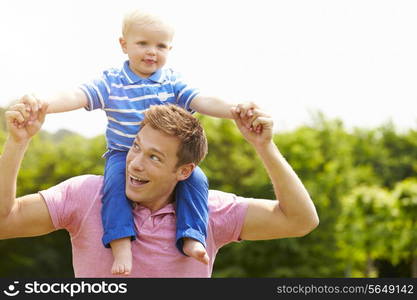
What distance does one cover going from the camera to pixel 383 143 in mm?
35156

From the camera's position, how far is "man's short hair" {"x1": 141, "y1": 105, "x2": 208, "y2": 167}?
3.45m

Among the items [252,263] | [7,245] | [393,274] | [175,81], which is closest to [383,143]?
[393,274]

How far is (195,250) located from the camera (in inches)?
136

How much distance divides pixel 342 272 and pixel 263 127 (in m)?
24.6

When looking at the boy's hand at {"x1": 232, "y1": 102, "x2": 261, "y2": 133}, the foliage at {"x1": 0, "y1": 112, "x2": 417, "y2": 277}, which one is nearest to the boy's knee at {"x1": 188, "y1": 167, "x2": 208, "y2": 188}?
the boy's hand at {"x1": 232, "y1": 102, "x2": 261, "y2": 133}

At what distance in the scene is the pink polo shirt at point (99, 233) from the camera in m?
3.59

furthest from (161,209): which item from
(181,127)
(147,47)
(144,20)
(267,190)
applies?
(267,190)

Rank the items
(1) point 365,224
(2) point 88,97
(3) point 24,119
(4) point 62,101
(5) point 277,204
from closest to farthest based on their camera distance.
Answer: (3) point 24,119 < (4) point 62,101 < (2) point 88,97 < (5) point 277,204 < (1) point 365,224

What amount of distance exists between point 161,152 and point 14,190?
0.69 m

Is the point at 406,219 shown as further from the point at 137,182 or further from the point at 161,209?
the point at 137,182

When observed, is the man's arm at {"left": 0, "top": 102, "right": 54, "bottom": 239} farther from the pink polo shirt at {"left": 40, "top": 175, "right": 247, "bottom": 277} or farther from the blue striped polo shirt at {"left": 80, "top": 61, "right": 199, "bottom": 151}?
the blue striped polo shirt at {"left": 80, "top": 61, "right": 199, "bottom": 151}

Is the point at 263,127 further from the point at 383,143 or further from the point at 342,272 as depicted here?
the point at 383,143

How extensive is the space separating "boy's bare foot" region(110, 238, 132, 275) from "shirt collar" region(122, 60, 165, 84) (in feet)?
2.48

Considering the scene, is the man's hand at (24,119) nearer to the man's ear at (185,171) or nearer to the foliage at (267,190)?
the man's ear at (185,171)
